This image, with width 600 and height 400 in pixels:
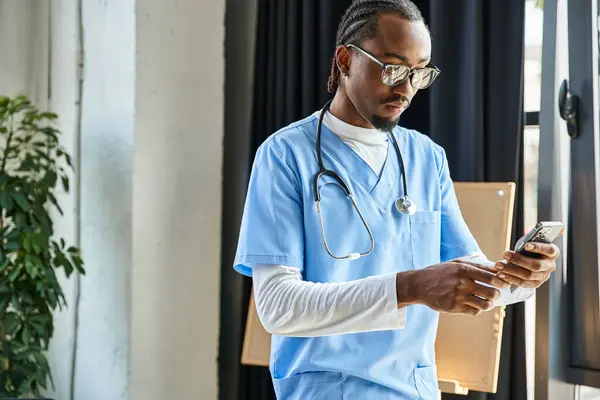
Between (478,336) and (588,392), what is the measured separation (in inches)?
22.1

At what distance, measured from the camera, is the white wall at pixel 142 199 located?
8.58 feet

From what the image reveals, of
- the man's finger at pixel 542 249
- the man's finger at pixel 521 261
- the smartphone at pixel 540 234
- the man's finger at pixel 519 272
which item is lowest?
the man's finger at pixel 519 272

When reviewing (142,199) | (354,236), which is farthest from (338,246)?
(142,199)

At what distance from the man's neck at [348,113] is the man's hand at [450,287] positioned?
0.40 metres

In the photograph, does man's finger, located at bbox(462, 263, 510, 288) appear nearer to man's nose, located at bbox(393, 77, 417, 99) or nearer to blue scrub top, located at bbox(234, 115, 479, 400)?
blue scrub top, located at bbox(234, 115, 479, 400)

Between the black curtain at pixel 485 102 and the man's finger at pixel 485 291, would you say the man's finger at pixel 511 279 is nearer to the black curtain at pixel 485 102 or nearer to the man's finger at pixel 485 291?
the man's finger at pixel 485 291

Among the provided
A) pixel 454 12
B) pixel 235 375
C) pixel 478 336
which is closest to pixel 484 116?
pixel 454 12

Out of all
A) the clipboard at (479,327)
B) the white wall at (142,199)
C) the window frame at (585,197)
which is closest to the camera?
the clipboard at (479,327)

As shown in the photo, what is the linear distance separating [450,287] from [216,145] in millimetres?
1630

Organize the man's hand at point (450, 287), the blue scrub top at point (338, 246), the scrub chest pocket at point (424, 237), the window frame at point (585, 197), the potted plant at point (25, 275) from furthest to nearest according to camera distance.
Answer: the potted plant at point (25, 275)
the window frame at point (585, 197)
the scrub chest pocket at point (424, 237)
the blue scrub top at point (338, 246)
the man's hand at point (450, 287)

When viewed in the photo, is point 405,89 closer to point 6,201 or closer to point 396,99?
point 396,99

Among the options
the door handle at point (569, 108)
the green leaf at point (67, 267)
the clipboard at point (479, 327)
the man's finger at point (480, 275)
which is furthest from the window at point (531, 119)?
the green leaf at point (67, 267)

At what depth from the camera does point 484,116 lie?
7.73ft

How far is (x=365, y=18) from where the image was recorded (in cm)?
164
